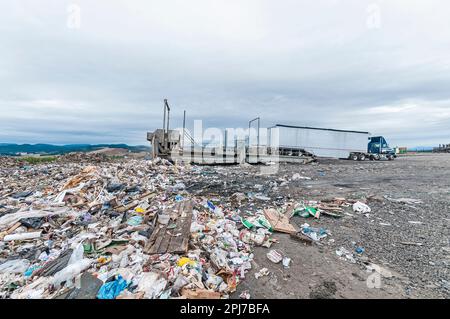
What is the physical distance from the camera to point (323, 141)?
Result: 758 inches

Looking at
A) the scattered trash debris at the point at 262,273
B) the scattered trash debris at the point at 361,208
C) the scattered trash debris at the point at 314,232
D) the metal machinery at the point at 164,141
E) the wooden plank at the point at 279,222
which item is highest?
the metal machinery at the point at 164,141

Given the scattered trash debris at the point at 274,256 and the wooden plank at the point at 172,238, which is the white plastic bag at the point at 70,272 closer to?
the wooden plank at the point at 172,238

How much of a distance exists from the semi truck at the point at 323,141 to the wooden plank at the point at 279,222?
1373 centimetres

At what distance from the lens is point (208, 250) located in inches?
119

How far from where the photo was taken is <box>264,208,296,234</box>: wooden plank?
3864 mm

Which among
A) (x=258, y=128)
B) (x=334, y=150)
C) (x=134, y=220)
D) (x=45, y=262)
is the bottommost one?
(x=45, y=262)

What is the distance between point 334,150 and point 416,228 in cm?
1745

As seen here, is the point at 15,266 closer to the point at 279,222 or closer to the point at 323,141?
the point at 279,222

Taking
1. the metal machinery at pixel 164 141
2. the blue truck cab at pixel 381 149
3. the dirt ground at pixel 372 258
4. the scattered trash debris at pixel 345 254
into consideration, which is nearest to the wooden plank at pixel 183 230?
the dirt ground at pixel 372 258

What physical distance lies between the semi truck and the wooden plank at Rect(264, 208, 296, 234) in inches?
540

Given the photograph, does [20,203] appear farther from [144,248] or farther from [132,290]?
[132,290]

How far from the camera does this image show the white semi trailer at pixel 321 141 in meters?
18.0
